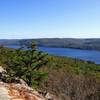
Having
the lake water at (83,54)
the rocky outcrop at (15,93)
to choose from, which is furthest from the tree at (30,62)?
the lake water at (83,54)

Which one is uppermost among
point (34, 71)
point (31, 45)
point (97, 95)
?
point (31, 45)

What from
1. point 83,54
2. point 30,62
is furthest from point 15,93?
point 83,54

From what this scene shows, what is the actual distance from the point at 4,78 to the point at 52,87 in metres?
10.8

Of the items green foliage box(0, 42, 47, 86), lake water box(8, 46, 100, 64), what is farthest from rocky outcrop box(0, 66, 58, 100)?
lake water box(8, 46, 100, 64)

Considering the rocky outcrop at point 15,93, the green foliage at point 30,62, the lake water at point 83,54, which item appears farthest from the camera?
the lake water at point 83,54

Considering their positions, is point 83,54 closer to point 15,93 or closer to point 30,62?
point 30,62

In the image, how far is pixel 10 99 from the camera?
17.2ft

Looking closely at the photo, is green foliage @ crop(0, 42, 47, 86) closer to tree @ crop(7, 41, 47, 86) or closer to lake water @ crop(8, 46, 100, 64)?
tree @ crop(7, 41, 47, 86)

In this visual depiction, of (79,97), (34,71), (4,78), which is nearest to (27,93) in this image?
(4,78)

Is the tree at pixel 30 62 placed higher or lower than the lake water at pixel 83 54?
higher

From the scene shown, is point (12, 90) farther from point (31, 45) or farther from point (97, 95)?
point (97, 95)

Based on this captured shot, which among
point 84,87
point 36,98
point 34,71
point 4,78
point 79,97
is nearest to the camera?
point 36,98

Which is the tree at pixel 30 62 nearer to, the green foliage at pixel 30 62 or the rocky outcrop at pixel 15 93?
the green foliage at pixel 30 62

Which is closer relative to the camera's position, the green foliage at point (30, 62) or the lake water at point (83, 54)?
the green foliage at point (30, 62)
